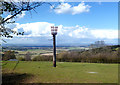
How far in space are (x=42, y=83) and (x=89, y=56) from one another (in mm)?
10786

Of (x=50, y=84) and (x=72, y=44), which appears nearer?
(x=50, y=84)

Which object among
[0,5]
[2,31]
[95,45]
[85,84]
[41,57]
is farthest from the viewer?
[95,45]

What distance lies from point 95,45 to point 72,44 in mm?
6964

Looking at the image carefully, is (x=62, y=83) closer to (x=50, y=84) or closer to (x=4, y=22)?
(x=50, y=84)

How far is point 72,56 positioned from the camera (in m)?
15.2

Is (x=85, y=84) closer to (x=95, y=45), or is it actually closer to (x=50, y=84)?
(x=50, y=84)

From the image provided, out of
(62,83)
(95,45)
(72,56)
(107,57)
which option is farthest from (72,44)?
(62,83)

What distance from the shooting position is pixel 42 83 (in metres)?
4.59

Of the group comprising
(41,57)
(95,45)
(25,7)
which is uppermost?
(25,7)

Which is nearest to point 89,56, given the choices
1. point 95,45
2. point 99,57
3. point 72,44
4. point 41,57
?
point 99,57

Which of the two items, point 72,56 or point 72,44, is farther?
point 72,44

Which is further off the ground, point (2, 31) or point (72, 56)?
point (2, 31)

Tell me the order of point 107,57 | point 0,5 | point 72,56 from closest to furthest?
1. point 0,5
2. point 107,57
3. point 72,56

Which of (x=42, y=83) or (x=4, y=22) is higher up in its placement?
(x=4, y=22)
